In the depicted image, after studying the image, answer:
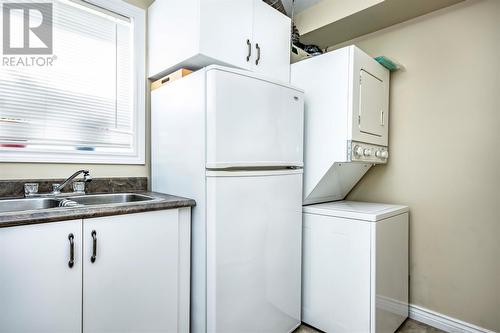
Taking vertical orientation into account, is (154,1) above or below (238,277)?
above

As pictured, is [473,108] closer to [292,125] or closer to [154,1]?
[292,125]

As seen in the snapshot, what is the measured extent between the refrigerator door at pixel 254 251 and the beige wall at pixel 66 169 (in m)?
0.87

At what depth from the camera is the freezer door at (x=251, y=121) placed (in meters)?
1.54

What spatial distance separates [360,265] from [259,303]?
2.30ft

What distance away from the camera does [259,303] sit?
1.74 meters

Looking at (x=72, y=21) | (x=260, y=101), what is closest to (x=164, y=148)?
(x=260, y=101)

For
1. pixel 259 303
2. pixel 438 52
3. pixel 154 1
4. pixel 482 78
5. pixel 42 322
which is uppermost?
pixel 154 1

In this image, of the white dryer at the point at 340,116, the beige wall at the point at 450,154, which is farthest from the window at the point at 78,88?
the beige wall at the point at 450,154

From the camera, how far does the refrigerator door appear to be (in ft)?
5.07

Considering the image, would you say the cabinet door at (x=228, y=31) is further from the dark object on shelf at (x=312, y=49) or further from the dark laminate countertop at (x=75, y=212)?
the dark laminate countertop at (x=75, y=212)

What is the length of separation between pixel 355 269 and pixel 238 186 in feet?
3.21

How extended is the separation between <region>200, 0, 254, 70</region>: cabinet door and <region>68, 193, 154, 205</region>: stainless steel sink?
1033 millimetres

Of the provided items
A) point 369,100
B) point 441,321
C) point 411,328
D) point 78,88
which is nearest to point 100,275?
point 78,88

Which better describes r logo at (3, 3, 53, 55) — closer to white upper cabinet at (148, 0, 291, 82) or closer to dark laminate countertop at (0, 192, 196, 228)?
white upper cabinet at (148, 0, 291, 82)
